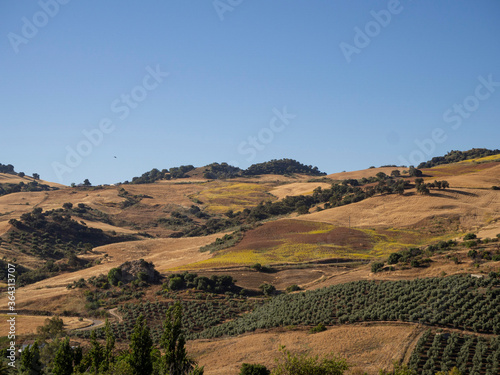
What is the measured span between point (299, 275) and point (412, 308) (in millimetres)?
22522

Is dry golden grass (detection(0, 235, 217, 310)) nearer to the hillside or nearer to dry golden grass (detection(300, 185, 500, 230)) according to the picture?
the hillside

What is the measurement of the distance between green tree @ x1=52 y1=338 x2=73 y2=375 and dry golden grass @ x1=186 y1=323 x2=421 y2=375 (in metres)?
9.31

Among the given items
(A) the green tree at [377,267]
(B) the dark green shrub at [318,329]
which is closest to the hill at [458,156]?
(A) the green tree at [377,267]

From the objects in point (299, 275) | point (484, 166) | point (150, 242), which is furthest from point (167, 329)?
point (484, 166)

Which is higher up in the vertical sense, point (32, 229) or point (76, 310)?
point (32, 229)

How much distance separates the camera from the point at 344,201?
92.9 metres

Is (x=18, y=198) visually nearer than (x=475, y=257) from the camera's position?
No

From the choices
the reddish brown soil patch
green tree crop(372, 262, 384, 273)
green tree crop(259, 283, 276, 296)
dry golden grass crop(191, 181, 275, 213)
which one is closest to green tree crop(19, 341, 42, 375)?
green tree crop(259, 283, 276, 296)

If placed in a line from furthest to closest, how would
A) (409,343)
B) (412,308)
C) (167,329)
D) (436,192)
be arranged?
(436,192) → (412,308) → (409,343) → (167,329)

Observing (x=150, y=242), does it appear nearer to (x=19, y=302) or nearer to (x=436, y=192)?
(x=19, y=302)

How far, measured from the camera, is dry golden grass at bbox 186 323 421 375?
27.9m

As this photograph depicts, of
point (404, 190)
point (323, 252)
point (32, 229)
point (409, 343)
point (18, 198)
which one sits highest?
point (18, 198)

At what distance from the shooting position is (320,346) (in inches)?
Result: 1200

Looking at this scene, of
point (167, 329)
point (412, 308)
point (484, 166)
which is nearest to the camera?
point (167, 329)
